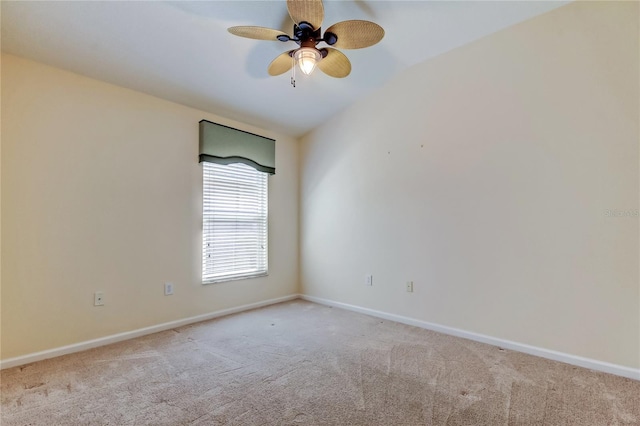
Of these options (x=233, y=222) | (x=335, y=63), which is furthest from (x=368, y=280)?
(x=335, y=63)

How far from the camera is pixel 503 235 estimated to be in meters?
2.85

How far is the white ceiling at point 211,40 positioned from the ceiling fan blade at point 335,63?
362mm

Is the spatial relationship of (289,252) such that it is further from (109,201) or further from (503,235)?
(503,235)

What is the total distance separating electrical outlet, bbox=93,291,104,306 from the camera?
280 cm

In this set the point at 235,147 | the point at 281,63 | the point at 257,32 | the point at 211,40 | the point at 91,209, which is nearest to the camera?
the point at 257,32

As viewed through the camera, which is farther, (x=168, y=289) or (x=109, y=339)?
(x=168, y=289)

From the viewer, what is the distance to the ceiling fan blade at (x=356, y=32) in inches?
78.6

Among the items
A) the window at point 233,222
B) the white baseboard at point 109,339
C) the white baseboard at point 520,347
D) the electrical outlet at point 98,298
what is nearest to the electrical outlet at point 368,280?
the white baseboard at point 520,347

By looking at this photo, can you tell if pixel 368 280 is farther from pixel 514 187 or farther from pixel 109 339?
pixel 109 339

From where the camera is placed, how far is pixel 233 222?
389 cm

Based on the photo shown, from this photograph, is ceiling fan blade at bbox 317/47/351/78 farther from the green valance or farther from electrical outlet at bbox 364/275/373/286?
electrical outlet at bbox 364/275/373/286

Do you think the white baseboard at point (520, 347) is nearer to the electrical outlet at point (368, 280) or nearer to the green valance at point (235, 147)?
the electrical outlet at point (368, 280)

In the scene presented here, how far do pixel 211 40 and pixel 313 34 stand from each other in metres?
1.00

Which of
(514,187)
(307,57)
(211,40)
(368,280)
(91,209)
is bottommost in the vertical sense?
(368,280)
